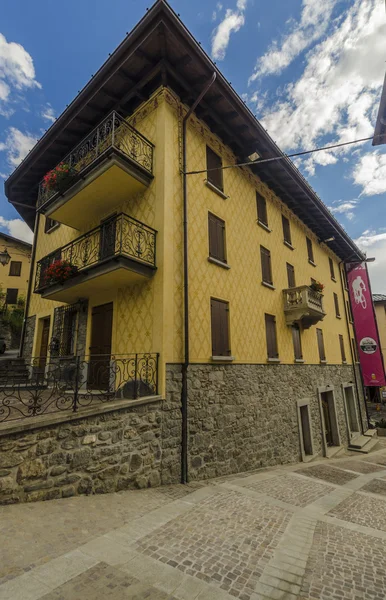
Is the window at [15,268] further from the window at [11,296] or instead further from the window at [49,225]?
the window at [49,225]

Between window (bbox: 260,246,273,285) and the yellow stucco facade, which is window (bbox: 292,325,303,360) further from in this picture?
window (bbox: 260,246,273,285)

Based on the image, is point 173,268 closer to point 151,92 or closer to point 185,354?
point 185,354

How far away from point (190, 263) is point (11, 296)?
25.2 metres

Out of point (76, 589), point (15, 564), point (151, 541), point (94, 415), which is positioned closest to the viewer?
point (76, 589)

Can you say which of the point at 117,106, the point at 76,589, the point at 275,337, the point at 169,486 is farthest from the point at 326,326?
the point at 76,589

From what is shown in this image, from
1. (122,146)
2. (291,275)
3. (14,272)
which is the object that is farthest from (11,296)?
(291,275)

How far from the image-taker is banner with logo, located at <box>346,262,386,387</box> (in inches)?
720

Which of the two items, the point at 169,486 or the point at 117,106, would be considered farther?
the point at 117,106

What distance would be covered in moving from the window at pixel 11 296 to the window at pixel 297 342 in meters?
25.1

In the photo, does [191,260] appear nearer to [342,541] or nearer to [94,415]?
[94,415]

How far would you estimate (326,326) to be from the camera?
1638cm

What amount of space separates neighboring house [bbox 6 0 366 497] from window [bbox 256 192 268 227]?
0.08 meters

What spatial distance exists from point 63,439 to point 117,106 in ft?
31.6

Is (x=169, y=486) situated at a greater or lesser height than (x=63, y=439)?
lesser
